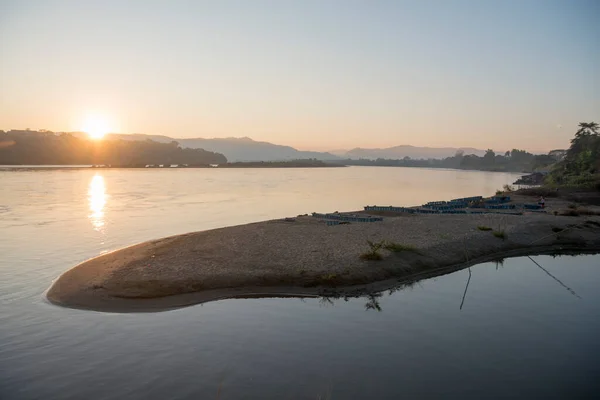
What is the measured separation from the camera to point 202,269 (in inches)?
821

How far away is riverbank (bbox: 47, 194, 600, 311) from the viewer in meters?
18.6

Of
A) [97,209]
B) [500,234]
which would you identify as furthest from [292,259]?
[97,209]

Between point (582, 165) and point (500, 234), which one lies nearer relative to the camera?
point (500, 234)

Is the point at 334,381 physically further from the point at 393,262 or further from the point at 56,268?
the point at 56,268

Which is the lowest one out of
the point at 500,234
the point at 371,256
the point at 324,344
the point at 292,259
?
the point at 324,344

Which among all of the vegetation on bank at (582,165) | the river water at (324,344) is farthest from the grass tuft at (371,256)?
the vegetation on bank at (582,165)

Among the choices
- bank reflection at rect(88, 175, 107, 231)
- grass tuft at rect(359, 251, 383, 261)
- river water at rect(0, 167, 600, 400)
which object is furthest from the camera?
bank reflection at rect(88, 175, 107, 231)

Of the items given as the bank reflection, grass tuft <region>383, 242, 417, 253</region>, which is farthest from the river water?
the bank reflection

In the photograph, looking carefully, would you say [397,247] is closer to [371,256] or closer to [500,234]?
[371,256]

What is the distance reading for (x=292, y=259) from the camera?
22.6 m

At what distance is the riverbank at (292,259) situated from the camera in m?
18.6

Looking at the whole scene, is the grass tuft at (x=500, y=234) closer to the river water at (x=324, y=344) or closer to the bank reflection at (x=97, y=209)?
the river water at (x=324, y=344)

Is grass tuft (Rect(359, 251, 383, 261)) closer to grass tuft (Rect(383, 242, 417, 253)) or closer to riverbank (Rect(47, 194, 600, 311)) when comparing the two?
riverbank (Rect(47, 194, 600, 311))

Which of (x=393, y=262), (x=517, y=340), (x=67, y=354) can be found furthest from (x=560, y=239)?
(x=67, y=354)
